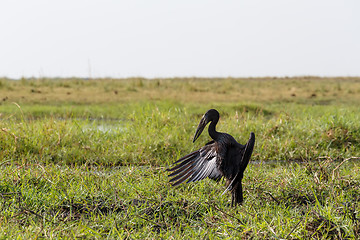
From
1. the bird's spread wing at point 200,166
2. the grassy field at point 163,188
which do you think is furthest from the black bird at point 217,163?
the grassy field at point 163,188

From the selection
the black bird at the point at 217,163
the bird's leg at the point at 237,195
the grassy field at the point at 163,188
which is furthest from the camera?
the bird's leg at the point at 237,195

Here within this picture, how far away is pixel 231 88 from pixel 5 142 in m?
16.2

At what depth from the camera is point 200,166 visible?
347 cm

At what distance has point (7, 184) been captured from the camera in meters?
4.19

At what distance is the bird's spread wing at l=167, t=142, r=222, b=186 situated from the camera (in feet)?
11.2

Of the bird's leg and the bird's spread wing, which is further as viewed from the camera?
the bird's leg

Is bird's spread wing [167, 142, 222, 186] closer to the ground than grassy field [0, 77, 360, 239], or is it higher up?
higher up

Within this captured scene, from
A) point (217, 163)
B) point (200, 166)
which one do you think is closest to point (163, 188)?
point (200, 166)

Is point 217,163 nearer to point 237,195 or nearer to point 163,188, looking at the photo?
point 237,195

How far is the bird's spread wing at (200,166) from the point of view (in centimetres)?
341

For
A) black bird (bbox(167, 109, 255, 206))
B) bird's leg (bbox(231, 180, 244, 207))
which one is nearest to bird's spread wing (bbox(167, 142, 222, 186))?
black bird (bbox(167, 109, 255, 206))

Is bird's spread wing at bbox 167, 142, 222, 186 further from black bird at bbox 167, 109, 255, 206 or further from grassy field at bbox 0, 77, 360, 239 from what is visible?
grassy field at bbox 0, 77, 360, 239

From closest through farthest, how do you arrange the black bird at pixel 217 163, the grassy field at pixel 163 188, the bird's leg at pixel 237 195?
the grassy field at pixel 163 188
the black bird at pixel 217 163
the bird's leg at pixel 237 195

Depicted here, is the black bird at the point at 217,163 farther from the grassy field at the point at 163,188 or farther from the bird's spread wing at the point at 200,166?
the grassy field at the point at 163,188
